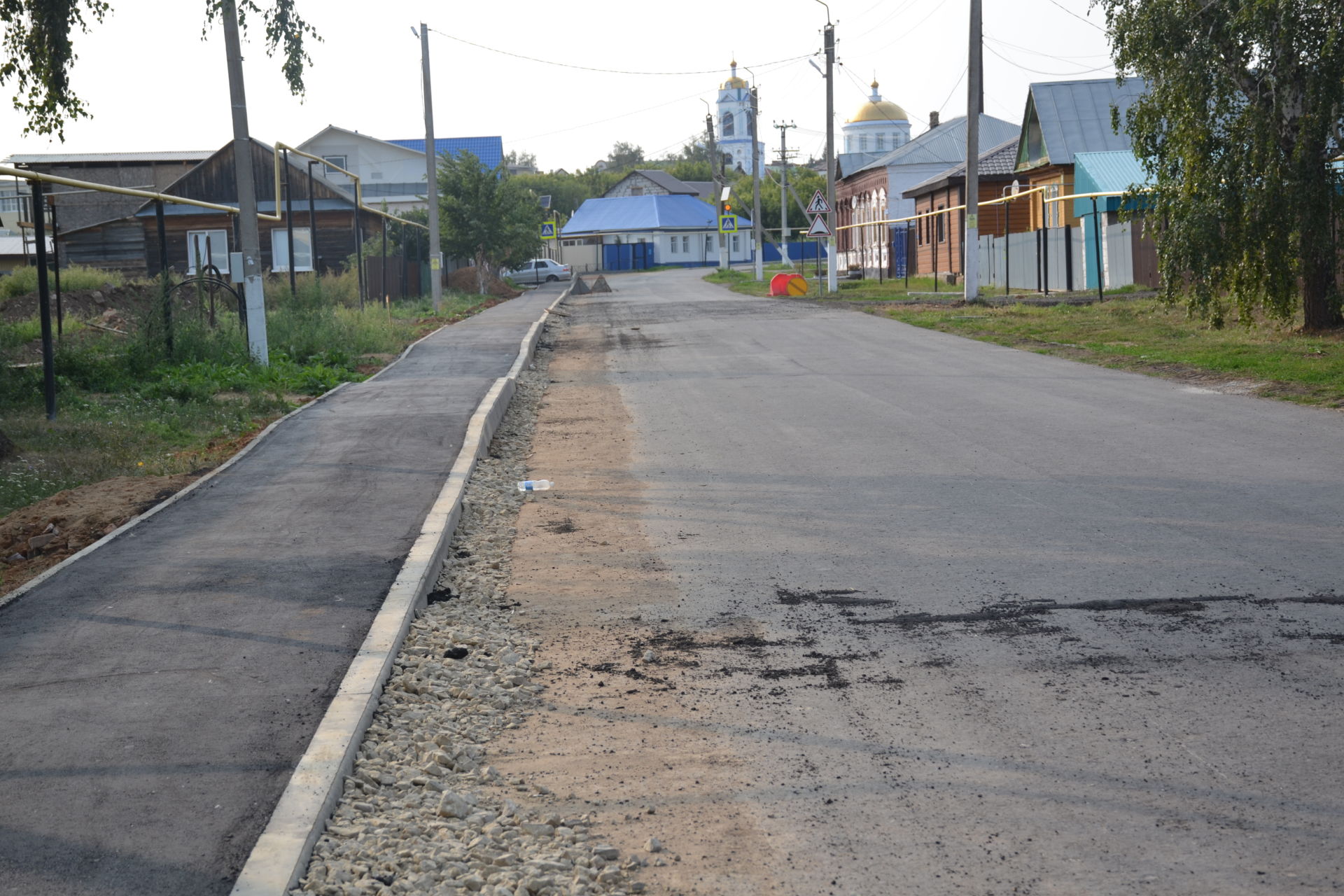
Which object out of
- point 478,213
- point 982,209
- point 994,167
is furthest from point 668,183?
point 994,167

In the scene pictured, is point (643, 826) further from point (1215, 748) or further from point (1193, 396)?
point (1193, 396)

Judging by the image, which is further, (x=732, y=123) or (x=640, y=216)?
(x=732, y=123)

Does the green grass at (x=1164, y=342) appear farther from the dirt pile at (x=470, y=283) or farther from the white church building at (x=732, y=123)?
the white church building at (x=732, y=123)

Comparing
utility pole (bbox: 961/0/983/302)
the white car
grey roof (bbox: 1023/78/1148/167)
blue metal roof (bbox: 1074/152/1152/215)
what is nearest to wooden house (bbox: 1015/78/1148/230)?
grey roof (bbox: 1023/78/1148/167)

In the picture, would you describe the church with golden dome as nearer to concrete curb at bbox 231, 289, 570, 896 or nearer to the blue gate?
the blue gate

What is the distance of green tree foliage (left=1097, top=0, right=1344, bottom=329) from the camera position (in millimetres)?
16359

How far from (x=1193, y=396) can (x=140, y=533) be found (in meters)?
10.0

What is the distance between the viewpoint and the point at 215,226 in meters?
41.9

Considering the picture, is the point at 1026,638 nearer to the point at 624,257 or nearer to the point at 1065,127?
the point at 1065,127

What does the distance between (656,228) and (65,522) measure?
91326mm

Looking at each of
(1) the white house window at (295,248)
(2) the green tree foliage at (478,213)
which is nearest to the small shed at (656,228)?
(2) the green tree foliage at (478,213)

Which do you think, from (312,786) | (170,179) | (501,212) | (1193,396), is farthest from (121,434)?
(170,179)

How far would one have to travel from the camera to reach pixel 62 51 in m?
11.6

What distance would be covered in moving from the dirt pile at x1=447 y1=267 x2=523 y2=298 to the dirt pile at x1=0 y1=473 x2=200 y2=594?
3821cm
